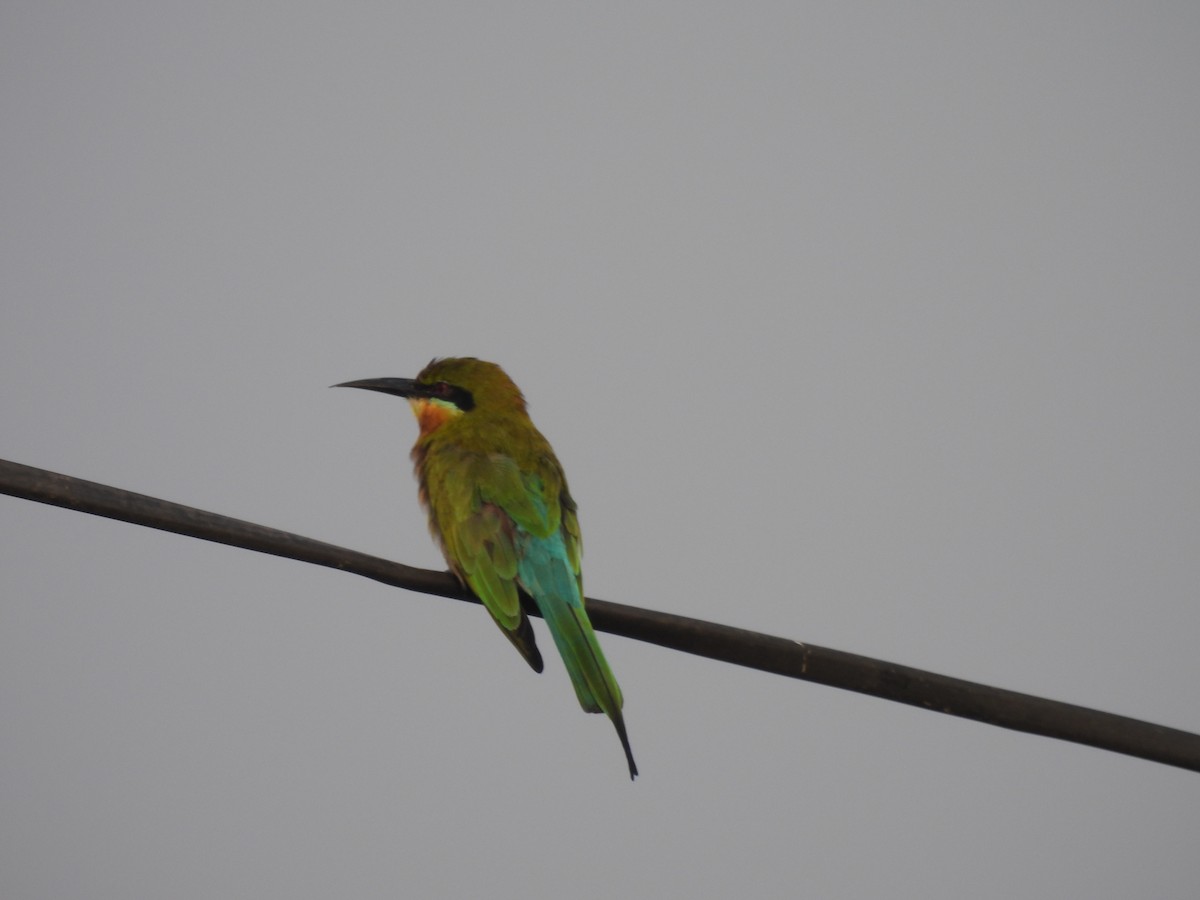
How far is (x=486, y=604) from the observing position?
8.85 ft

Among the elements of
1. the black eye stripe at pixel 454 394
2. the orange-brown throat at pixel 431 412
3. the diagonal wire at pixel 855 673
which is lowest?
the diagonal wire at pixel 855 673

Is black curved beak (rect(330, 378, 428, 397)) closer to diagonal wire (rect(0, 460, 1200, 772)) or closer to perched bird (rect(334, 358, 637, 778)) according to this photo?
perched bird (rect(334, 358, 637, 778))

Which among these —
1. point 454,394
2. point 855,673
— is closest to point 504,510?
point 454,394

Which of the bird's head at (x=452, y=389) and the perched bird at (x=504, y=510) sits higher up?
the bird's head at (x=452, y=389)

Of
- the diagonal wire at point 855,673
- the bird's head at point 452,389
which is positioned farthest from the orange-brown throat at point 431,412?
the diagonal wire at point 855,673

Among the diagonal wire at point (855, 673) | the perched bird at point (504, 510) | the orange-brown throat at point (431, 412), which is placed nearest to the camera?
the diagonal wire at point (855, 673)

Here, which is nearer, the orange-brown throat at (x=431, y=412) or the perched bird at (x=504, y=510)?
the perched bird at (x=504, y=510)

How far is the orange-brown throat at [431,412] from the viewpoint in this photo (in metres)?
3.36

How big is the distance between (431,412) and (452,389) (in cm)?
9

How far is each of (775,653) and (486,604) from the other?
103 centimetres

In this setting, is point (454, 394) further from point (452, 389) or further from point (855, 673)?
point (855, 673)

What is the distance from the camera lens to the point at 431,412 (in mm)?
3426

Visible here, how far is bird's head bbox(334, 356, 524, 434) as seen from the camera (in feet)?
11.0

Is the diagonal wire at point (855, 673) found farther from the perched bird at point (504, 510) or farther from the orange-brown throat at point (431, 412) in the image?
the orange-brown throat at point (431, 412)
